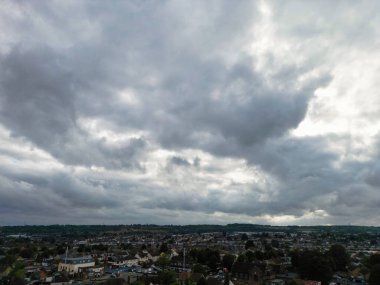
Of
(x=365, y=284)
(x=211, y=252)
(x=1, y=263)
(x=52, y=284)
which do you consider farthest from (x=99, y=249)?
(x=365, y=284)

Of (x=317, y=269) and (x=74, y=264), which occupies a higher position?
(x=317, y=269)

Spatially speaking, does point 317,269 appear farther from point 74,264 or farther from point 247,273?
point 74,264

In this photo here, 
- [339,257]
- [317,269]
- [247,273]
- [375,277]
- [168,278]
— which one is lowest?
[247,273]

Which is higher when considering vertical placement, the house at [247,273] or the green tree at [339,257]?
the green tree at [339,257]

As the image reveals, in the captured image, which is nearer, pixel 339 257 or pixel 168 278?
pixel 168 278

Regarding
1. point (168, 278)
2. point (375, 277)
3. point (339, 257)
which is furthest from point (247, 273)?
point (339, 257)

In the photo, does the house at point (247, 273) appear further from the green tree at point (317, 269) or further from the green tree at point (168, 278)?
the green tree at point (168, 278)

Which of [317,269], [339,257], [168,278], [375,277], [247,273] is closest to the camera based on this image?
[375,277]

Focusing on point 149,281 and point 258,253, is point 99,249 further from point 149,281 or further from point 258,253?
point 149,281

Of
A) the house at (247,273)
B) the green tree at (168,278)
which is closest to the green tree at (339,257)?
the house at (247,273)
